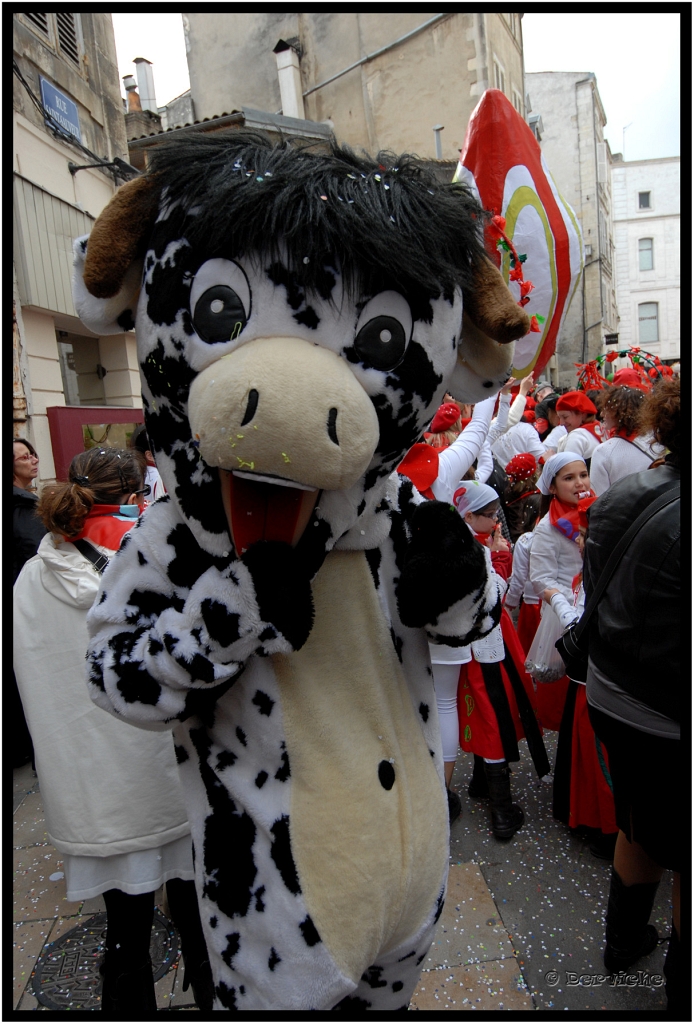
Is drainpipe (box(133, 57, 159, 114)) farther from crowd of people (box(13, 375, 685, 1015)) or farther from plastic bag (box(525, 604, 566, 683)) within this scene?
plastic bag (box(525, 604, 566, 683))

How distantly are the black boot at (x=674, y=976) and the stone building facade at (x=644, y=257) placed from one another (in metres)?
39.8

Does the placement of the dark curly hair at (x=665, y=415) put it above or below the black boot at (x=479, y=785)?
above

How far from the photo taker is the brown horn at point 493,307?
1.27m

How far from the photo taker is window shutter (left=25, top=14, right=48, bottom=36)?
23.8 ft

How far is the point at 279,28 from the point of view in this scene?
15.7 meters

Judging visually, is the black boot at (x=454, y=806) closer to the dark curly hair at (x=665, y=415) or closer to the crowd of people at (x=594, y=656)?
the crowd of people at (x=594, y=656)

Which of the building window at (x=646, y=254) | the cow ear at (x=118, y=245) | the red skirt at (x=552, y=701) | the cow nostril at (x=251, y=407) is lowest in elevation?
the red skirt at (x=552, y=701)

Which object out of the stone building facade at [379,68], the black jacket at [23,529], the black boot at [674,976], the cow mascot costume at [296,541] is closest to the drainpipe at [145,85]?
the stone building facade at [379,68]

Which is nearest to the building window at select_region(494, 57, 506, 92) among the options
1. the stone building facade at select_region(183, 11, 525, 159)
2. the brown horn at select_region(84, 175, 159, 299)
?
the stone building facade at select_region(183, 11, 525, 159)

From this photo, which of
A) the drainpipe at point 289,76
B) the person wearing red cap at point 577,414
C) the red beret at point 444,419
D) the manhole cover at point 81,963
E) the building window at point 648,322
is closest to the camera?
the manhole cover at point 81,963

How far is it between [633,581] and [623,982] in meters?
1.46

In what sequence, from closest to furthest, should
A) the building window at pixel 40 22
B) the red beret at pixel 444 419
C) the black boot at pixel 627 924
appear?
the black boot at pixel 627 924 < the red beret at pixel 444 419 < the building window at pixel 40 22

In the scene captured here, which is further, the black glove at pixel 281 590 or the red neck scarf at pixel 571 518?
the red neck scarf at pixel 571 518

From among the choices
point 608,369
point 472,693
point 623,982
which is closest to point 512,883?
point 623,982
